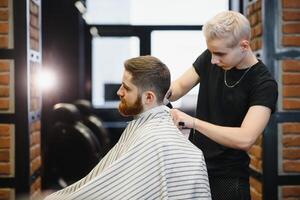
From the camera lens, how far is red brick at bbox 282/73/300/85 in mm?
2867

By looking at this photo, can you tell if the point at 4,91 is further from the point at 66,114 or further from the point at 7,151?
the point at 66,114

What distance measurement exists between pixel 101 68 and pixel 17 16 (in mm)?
2970

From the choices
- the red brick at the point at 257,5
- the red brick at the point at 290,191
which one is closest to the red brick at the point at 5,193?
the red brick at the point at 290,191

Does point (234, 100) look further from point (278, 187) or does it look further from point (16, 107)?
point (16, 107)

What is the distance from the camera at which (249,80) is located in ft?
6.35

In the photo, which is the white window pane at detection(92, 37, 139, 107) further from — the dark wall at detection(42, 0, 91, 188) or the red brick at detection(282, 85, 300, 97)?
the red brick at detection(282, 85, 300, 97)

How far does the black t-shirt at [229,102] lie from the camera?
1.89m

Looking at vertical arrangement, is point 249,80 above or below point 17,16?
below

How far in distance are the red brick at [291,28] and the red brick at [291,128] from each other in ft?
1.84

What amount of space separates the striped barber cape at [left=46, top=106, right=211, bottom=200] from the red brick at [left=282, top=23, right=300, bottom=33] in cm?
139

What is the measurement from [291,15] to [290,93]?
0.47 m

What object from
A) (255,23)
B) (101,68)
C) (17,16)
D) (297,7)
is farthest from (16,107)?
(101,68)

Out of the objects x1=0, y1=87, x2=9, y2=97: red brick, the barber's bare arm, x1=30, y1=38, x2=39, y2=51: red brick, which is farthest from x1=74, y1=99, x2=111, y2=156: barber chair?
the barber's bare arm

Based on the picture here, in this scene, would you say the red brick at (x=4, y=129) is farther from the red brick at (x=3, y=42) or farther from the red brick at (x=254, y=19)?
the red brick at (x=254, y=19)
